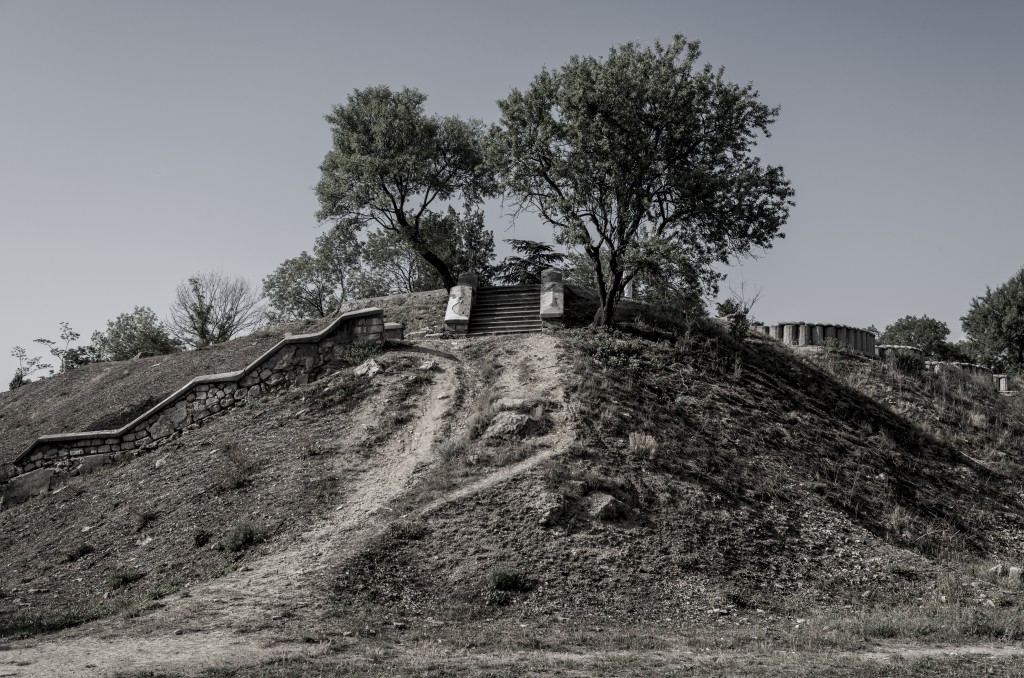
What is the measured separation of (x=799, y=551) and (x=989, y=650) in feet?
12.0

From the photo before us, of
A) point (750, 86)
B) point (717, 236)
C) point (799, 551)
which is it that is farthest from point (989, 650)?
point (750, 86)

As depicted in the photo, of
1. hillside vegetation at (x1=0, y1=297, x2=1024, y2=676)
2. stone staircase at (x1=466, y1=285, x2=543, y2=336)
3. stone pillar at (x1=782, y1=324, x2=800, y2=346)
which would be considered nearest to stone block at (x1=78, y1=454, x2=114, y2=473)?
hillside vegetation at (x1=0, y1=297, x2=1024, y2=676)

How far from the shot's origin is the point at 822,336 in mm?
25000

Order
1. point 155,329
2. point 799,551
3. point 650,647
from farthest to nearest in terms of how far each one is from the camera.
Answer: point 155,329 < point 799,551 < point 650,647

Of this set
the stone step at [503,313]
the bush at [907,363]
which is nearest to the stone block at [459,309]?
the stone step at [503,313]

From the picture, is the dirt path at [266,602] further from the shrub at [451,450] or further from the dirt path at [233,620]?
the shrub at [451,450]

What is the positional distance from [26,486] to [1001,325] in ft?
162

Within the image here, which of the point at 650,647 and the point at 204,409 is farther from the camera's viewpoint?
the point at 204,409

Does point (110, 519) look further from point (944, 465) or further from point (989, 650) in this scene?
point (944, 465)

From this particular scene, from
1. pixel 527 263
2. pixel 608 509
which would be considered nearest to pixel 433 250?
pixel 527 263

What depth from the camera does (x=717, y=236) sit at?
21562 mm

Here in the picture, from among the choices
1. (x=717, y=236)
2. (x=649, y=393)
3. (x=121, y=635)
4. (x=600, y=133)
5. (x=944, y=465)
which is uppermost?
(x=600, y=133)

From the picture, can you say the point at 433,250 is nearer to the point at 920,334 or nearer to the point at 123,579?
the point at 123,579

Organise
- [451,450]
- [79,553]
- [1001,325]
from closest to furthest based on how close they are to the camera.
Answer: [79,553] → [451,450] → [1001,325]
